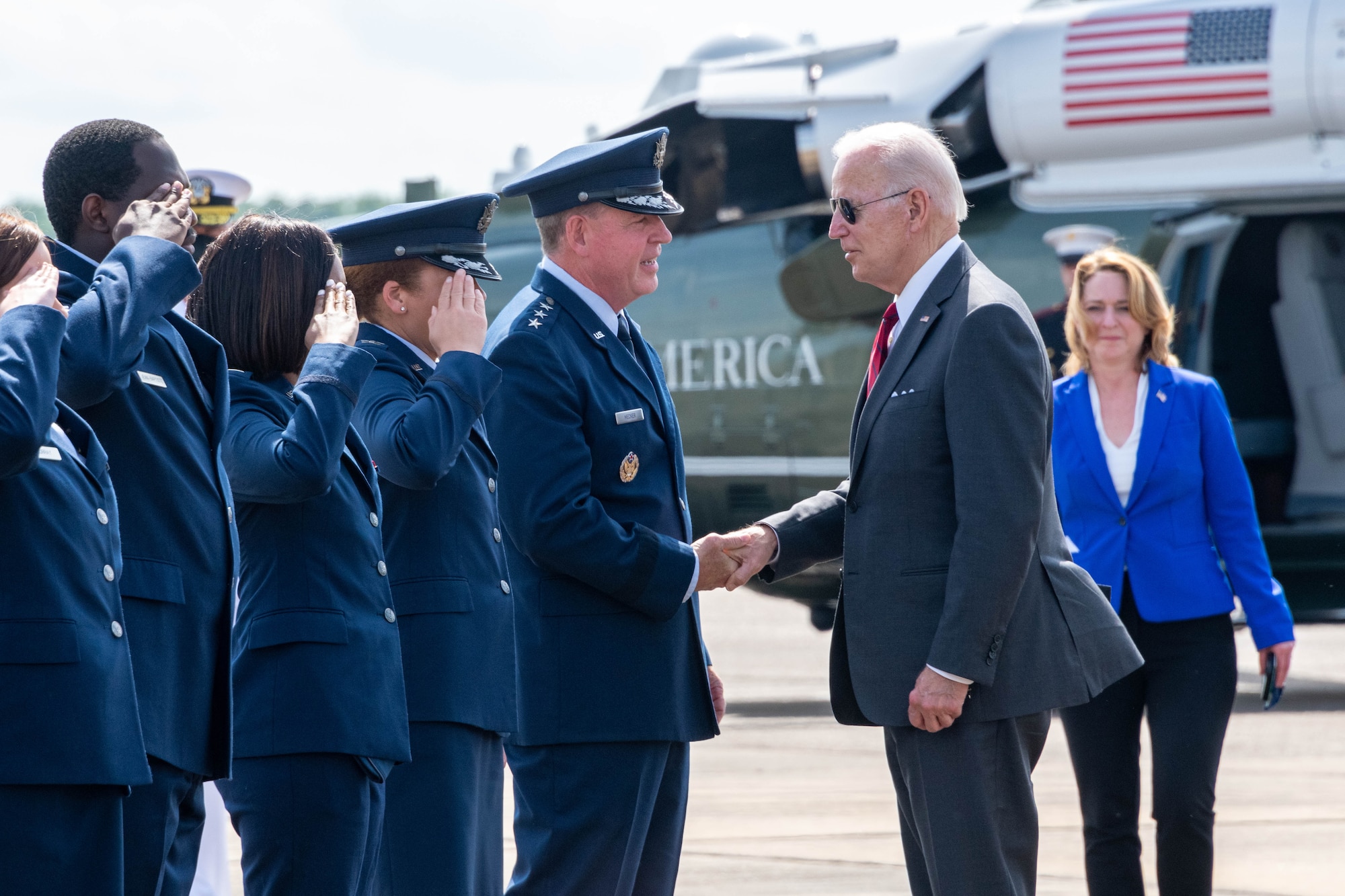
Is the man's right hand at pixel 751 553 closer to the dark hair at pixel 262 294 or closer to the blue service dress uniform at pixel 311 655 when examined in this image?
the blue service dress uniform at pixel 311 655

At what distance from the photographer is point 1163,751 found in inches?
149

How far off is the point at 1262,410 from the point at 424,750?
6.64 meters

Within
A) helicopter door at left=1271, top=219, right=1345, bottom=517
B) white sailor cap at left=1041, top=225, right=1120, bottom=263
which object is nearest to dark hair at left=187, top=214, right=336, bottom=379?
white sailor cap at left=1041, top=225, right=1120, bottom=263

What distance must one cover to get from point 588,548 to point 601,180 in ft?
2.51

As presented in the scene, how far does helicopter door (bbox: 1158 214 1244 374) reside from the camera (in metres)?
7.66

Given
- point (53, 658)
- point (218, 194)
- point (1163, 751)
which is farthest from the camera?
point (218, 194)

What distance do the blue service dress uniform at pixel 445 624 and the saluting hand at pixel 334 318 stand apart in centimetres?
19

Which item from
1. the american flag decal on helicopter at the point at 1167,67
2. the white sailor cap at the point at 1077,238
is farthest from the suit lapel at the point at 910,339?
the american flag decal on helicopter at the point at 1167,67

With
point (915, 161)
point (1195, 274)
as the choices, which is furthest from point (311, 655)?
point (1195, 274)

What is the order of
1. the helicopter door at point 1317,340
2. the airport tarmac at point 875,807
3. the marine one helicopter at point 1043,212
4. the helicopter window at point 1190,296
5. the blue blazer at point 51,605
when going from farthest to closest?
the helicopter door at point 1317,340 → the helicopter window at point 1190,296 → the marine one helicopter at point 1043,212 → the airport tarmac at point 875,807 → the blue blazer at point 51,605

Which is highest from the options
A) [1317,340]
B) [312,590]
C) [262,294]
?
[262,294]

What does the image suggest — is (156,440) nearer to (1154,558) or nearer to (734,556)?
(734,556)

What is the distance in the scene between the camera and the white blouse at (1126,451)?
410 cm

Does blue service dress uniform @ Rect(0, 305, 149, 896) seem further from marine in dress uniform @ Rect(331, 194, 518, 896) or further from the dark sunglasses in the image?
the dark sunglasses
